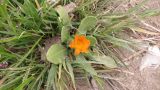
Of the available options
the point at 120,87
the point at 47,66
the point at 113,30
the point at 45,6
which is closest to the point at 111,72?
the point at 120,87

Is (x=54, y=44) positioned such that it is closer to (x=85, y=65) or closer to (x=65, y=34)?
(x=65, y=34)

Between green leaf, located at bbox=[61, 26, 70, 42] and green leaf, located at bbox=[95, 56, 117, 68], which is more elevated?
green leaf, located at bbox=[61, 26, 70, 42]

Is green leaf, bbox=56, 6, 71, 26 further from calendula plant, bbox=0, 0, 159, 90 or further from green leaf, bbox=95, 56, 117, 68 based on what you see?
green leaf, bbox=95, 56, 117, 68

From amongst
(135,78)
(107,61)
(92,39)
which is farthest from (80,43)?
(135,78)

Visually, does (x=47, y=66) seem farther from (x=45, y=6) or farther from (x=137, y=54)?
(x=137, y=54)

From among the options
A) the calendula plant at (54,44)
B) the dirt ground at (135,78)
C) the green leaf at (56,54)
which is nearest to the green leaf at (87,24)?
the calendula plant at (54,44)

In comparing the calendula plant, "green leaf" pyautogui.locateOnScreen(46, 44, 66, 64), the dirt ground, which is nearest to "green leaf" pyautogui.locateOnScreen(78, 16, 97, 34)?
the calendula plant

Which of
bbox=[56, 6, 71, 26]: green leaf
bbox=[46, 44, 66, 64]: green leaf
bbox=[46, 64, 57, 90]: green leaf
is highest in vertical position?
bbox=[56, 6, 71, 26]: green leaf

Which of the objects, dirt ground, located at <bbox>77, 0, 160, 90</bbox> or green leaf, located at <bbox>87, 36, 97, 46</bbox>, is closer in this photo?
green leaf, located at <bbox>87, 36, 97, 46</bbox>
